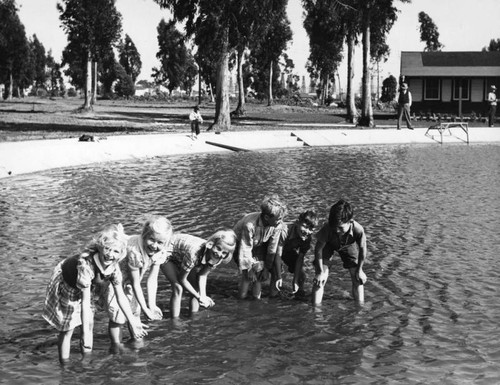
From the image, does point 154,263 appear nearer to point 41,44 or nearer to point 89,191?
point 89,191

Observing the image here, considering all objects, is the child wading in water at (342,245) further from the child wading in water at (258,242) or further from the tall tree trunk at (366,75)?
the tall tree trunk at (366,75)

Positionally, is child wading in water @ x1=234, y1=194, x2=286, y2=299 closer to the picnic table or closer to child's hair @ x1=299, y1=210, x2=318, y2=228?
child's hair @ x1=299, y1=210, x2=318, y2=228

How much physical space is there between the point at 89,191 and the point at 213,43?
66.9ft

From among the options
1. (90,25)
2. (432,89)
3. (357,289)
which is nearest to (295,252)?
(357,289)

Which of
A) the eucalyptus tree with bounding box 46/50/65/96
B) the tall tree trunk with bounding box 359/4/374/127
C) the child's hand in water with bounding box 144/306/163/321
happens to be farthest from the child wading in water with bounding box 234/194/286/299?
the eucalyptus tree with bounding box 46/50/65/96

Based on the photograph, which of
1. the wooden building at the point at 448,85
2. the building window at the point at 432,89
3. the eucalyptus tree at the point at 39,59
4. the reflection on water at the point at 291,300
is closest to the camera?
the reflection on water at the point at 291,300

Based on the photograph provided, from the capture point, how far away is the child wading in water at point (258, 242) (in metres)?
7.64

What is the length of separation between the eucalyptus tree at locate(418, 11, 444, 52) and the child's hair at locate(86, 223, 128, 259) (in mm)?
101175

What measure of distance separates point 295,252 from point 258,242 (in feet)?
1.87

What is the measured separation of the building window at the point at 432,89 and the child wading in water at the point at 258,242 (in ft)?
169

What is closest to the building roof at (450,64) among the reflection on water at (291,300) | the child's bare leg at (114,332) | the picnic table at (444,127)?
the picnic table at (444,127)

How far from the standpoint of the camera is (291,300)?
826 centimetres

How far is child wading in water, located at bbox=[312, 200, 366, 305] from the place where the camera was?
7.39 meters

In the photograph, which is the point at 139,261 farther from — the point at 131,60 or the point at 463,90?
the point at 131,60
